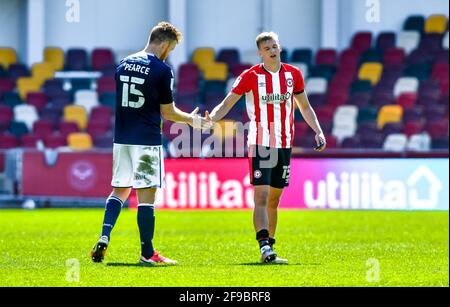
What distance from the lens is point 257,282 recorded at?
30.9 feet

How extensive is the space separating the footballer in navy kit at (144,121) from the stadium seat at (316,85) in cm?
1879

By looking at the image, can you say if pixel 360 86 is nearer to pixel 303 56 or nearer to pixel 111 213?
pixel 303 56

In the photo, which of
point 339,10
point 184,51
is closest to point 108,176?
point 184,51

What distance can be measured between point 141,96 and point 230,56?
20.9 metres

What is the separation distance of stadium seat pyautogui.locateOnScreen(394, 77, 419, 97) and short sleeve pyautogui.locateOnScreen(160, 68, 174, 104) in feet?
62.7

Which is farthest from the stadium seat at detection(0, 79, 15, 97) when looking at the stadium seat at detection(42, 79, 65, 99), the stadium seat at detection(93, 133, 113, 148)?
the stadium seat at detection(93, 133, 113, 148)

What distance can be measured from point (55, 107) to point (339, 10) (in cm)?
773

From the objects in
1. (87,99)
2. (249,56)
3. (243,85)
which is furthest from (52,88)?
(243,85)

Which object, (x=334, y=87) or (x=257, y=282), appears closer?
(x=257, y=282)

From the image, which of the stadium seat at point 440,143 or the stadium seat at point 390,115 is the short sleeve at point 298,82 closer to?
the stadium seat at point 440,143

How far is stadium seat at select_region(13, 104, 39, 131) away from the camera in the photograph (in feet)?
98.3

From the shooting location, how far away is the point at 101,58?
3184 centimetres

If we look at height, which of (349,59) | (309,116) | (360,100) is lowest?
(309,116)

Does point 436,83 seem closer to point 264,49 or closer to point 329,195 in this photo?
point 329,195
